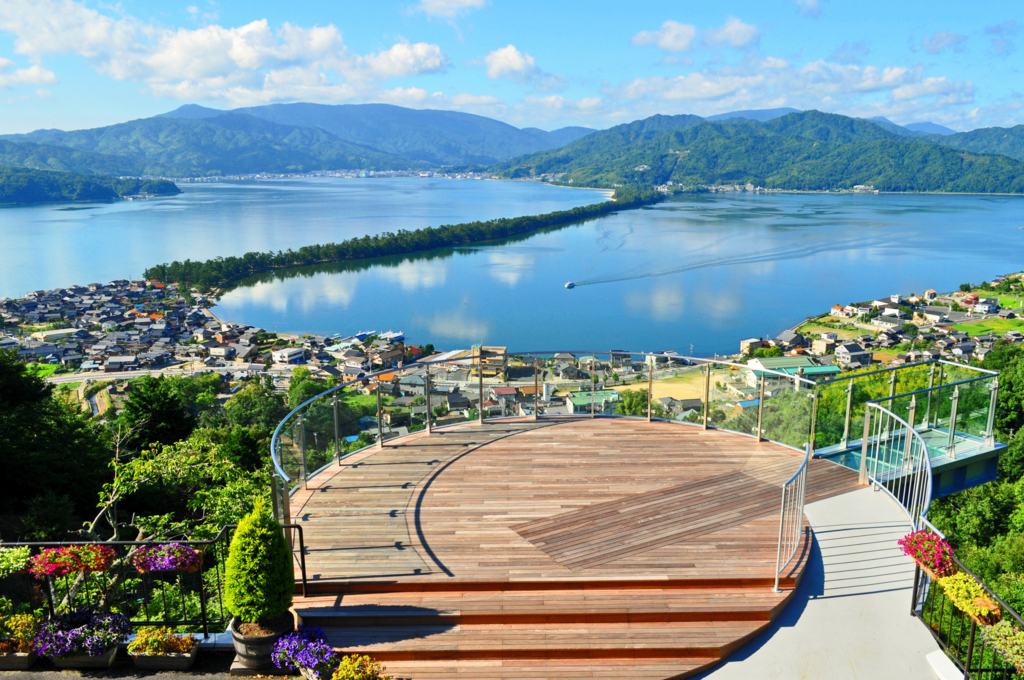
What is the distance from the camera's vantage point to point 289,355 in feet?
216

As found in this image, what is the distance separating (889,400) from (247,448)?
18.7 meters

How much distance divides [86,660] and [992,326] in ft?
295

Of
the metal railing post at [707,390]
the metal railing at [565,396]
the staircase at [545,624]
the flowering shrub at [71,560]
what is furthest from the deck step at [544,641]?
the metal railing post at [707,390]

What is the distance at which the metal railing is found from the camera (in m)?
7.56

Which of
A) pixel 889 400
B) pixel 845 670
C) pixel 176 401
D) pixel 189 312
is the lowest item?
pixel 189 312

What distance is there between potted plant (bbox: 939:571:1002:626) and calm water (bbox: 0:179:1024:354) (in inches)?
2156

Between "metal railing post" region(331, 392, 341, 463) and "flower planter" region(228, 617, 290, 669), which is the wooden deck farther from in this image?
"flower planter" region(228, 617, 290, 669)

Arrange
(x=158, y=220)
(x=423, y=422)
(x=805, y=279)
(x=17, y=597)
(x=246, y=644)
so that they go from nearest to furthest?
(x=246, y=644) → (x=423, y=422) → (x=17, y=597) → (x=805, y=279) → (x=158, y=220)

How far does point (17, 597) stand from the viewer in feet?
33.4

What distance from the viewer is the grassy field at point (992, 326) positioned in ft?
232

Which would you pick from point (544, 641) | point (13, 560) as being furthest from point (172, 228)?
point (544, 641)

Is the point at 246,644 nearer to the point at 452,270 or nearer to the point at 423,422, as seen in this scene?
the point at 423,422

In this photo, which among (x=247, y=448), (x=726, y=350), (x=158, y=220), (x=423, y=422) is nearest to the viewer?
(x=423, y=422)

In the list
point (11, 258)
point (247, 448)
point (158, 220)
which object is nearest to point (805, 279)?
point (247, 448)
